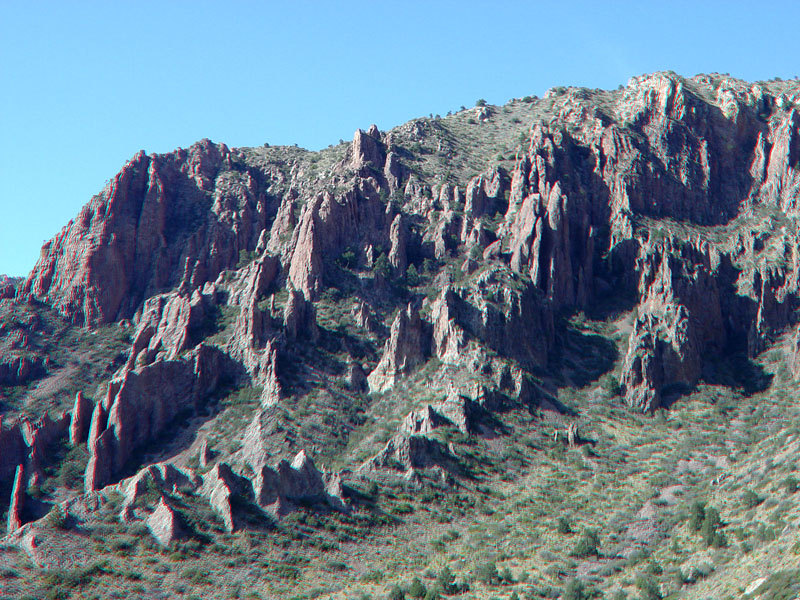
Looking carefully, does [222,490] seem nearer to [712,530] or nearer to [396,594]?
[396,594]

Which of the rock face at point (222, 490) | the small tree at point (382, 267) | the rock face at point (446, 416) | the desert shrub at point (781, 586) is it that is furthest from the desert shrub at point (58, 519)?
the desert shrub at point (781, 586)

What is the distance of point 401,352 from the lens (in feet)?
325

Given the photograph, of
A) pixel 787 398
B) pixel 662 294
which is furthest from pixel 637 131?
pixel 787 398

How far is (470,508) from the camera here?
80.3 meters

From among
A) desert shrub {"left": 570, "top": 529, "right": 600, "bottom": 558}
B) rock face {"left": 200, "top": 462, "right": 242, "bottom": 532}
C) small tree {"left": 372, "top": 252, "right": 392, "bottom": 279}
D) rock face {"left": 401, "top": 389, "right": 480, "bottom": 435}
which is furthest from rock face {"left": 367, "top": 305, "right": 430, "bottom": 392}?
desert shrub {"left": 570, "top": 529, "right": 600, "bottom": 558}

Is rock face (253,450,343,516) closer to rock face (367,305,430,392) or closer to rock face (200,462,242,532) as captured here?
rock face (200,462,242,532)

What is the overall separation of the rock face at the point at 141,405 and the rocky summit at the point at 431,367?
262 millimetres

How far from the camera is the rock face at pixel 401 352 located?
98.8 metres

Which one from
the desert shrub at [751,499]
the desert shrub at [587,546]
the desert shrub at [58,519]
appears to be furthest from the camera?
the desert shrub at [58,519]

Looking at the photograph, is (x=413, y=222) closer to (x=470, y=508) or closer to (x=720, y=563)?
(x=470, y=508)

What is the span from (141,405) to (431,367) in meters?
32.1

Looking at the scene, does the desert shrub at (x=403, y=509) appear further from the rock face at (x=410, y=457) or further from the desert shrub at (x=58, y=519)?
the desert shrub at (x=58, y=519)

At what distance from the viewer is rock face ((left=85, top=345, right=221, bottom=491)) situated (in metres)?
90.8

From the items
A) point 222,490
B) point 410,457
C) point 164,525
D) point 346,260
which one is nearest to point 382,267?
point 346,260
